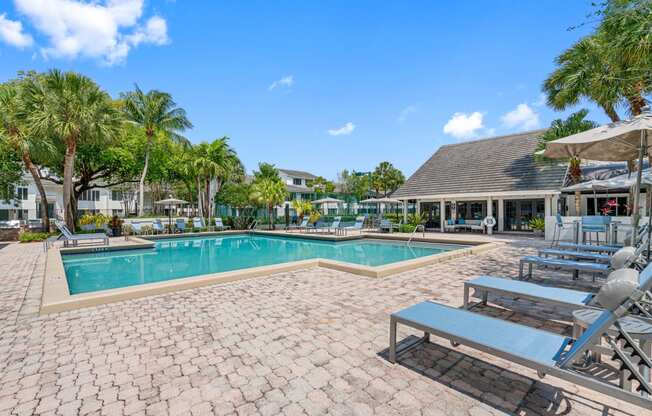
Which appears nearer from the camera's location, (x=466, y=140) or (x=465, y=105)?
(x=465, y=105)

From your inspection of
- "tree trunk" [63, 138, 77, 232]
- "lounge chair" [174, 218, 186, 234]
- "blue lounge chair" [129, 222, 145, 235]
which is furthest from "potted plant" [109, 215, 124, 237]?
"lounge chair" [174, 218, 186, 234]

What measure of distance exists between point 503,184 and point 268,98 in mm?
15301

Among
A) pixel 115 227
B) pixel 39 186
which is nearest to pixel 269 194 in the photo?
pixel 115 227

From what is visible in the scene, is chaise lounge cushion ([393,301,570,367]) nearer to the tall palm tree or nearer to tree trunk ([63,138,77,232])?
tree trunk ([63,138,77,232])

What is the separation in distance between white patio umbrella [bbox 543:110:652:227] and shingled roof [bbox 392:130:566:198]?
1173 cm

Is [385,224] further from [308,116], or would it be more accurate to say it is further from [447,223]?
[308,116]

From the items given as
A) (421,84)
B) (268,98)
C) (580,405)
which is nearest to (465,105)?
(421,84)

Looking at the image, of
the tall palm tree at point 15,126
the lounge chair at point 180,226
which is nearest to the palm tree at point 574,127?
the lounge chair at point 180,226

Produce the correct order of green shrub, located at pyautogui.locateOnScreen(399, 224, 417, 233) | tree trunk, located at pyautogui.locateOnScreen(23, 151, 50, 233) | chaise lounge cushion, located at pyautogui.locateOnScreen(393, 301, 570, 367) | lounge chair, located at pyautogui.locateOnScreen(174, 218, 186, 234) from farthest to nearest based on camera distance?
lounge chair, located at pyautogui.locateOnScreen(174, 218, 186, 234), green shrub, located at pyautogui.locateOnScreen(399, 224, 417, 233), tree trunk, located at pyautogui.locateOnScreen(23, 151, 50, 233), chaise lounge cushion, located at pyautogui.locateOnScreen(393, 301, 570, 367)

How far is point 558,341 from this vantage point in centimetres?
244

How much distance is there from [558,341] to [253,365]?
2.71 meters

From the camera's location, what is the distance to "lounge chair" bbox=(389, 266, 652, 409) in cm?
187

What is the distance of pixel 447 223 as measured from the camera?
2050cm

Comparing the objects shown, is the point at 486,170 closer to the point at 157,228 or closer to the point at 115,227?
the point at 157,228
